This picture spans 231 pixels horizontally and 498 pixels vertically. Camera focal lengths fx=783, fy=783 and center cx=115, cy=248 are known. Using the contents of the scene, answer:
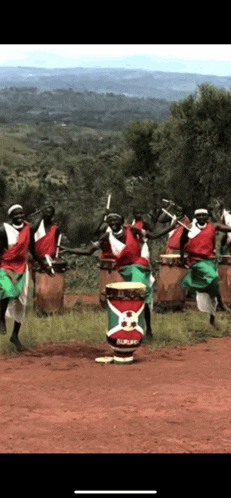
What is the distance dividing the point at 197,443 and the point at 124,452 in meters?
0.53

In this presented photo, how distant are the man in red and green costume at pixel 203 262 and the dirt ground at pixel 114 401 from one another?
1174mm

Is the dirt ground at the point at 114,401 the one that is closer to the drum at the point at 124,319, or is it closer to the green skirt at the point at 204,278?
the drum at the point at 124,319

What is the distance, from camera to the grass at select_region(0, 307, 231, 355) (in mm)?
9477

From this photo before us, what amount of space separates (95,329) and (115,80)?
2175 centimetres

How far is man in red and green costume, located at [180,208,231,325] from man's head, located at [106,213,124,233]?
149 cm

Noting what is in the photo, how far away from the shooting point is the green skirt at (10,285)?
8625mm

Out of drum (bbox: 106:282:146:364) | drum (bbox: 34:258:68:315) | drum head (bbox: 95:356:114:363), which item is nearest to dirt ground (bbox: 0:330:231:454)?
drum head (bbox: 95:356:114:363)

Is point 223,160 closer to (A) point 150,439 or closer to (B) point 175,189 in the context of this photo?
(B) point 175,189

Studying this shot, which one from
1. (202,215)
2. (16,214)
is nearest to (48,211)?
(202,215)

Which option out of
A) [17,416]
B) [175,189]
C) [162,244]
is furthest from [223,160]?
[17,416]

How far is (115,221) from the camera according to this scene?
910cm

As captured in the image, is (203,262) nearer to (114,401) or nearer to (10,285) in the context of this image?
(10,285)

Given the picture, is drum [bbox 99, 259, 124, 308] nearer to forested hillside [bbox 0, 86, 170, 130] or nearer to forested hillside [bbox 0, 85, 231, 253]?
forested hillside [bbox 0, 85, 231, 253]

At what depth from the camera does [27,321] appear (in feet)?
34.4
